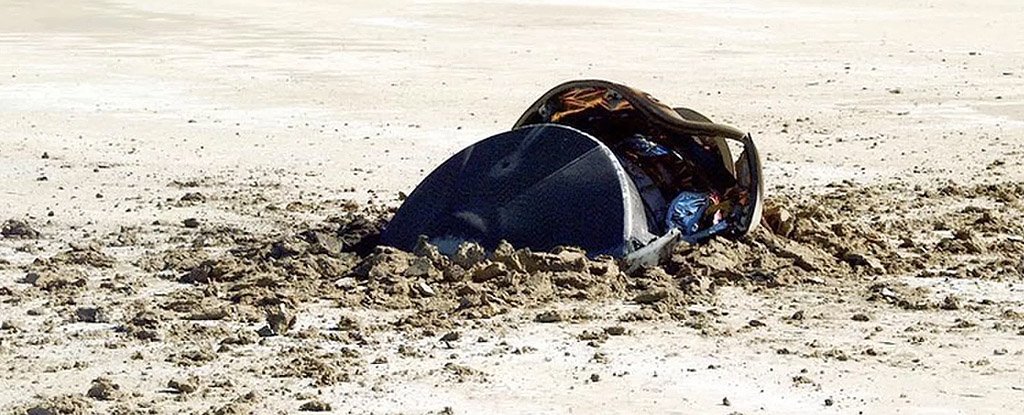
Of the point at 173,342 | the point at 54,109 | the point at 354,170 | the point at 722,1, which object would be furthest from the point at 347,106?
the point at 722,1

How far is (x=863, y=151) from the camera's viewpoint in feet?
49.0

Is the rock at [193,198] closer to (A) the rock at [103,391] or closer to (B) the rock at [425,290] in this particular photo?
(B) the rock at [425,290]

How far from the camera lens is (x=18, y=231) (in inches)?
425

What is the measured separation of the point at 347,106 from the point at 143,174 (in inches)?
176

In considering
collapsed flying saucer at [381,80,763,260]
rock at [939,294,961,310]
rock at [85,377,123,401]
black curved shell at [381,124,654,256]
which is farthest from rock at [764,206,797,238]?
rock at [85,377,123,401]

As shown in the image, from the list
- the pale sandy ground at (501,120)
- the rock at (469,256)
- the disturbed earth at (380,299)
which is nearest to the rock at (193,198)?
the pale sandy ground at (501,120)

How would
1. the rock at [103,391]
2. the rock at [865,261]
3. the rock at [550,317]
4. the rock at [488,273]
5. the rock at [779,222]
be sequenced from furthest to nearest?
the rock at [779,222], the rock at [865,261], the rock at [488,273], the rock at [550,317], the rock at [103,391]

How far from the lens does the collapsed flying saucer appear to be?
958 centimetres

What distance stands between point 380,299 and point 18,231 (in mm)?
2876

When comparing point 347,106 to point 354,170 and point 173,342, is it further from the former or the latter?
point 173,342

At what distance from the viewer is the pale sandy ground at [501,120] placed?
7.59 meters

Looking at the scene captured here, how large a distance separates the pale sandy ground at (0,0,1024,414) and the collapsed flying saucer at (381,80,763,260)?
2.45 ft

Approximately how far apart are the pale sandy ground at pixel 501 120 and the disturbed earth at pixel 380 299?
71 millimetres

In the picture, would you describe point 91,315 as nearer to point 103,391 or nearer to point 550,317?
point 103,391
